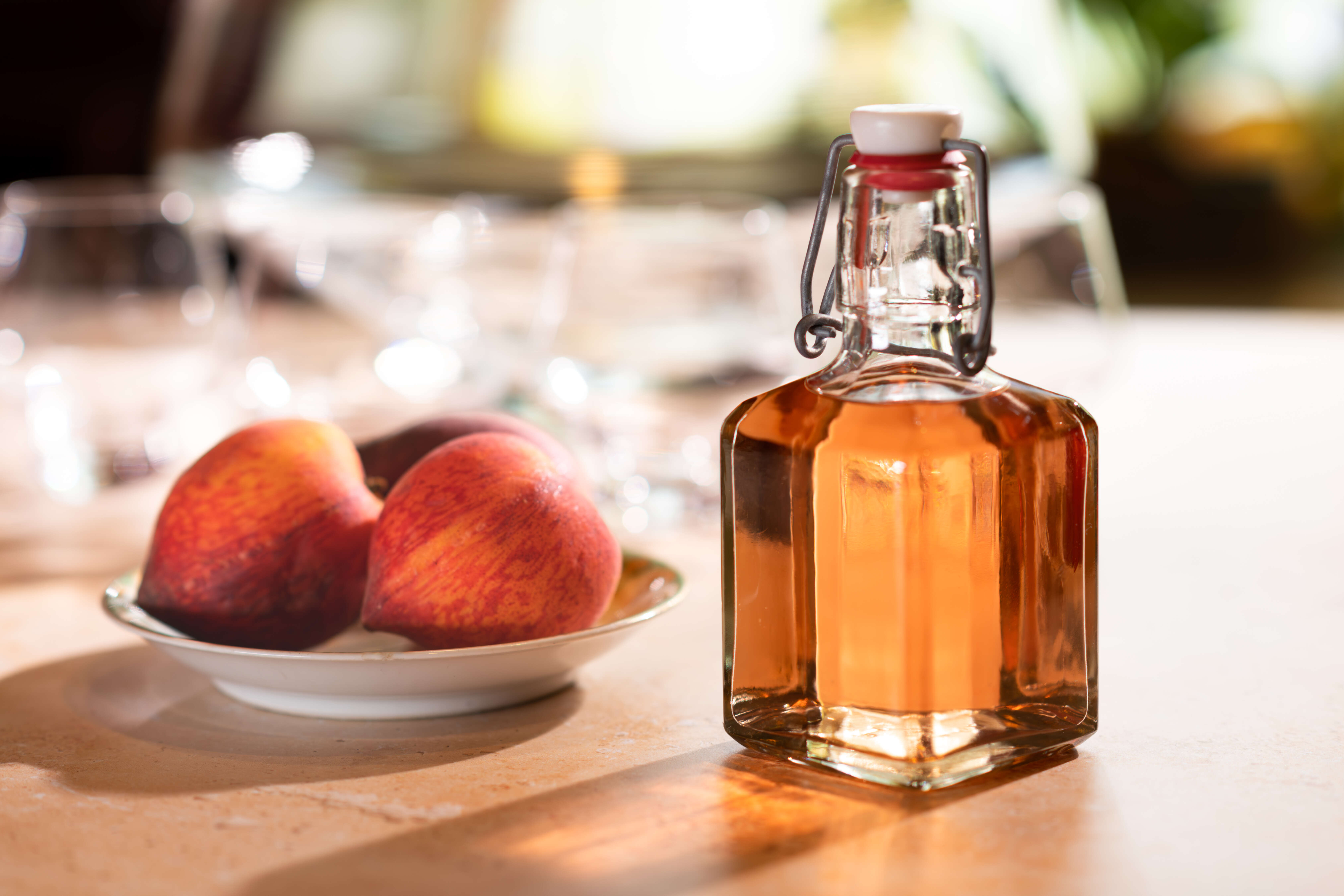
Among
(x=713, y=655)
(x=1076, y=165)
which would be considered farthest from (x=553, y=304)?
(x=1076, y=165)

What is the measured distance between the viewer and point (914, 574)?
382mm

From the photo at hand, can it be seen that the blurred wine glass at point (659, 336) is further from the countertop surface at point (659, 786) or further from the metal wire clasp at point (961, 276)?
the metal wire clasp at point (961, 276)

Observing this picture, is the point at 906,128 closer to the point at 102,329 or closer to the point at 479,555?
the point at 479,555

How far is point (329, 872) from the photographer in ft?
1.16

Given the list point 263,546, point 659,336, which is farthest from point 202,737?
point 659,336

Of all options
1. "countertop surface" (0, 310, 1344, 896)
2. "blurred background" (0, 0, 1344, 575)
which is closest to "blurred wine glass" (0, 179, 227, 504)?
"blurred background" (0, 0, 1344, 575)

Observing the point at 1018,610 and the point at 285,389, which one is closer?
the point at 1018,610

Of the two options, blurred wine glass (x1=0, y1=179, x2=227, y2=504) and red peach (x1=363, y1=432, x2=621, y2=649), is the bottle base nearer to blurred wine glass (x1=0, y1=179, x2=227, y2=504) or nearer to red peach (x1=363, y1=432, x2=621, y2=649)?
red peach (x1=363, y1=432, x2=621, y2=649)

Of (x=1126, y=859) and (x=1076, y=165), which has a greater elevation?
(x=1076, y=165)

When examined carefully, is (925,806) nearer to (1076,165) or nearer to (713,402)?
(713,402)

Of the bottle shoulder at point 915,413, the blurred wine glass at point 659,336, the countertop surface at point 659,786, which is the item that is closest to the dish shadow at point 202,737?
the countertop surface at point 659,786

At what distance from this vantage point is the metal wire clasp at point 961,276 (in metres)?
0.37

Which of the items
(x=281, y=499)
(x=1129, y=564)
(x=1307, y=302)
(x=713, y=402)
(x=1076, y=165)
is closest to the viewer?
(x=281, y=499)

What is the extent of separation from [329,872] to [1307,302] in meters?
2.03
